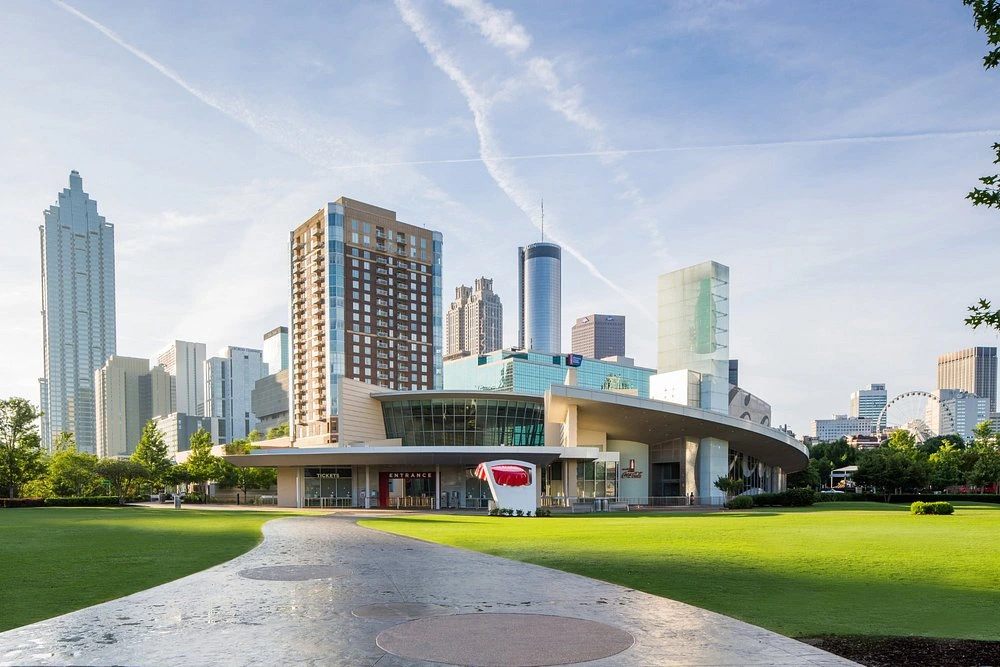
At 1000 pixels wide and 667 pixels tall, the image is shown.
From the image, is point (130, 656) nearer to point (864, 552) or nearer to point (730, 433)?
point (864, 552)

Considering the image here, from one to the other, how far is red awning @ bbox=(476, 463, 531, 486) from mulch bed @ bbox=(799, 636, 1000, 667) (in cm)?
4121

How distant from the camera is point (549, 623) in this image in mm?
10656

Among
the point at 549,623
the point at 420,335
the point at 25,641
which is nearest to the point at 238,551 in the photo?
the point at 25,641

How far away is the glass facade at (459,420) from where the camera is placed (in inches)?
3022

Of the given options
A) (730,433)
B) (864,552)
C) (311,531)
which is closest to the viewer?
(864,552)

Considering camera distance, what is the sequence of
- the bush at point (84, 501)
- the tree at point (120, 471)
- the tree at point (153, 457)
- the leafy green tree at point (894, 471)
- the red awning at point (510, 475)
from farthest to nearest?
1. the leafy green tree at point (894, 471)
2. the tree at point (153, 457)
3. the tree at point (120, 471)
4. the bush at point (84, 501)
5. the red awning at point (510, 475)

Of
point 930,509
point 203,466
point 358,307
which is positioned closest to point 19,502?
point 203,466

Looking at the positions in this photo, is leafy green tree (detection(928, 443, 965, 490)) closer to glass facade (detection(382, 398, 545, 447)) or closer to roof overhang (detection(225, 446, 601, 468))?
glass facade (detection(382, 398, 545, 447))

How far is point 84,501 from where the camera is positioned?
68125 mm

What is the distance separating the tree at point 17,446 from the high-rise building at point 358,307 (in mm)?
69039

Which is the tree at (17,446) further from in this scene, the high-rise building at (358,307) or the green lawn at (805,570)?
the high-rise building at (358,307)

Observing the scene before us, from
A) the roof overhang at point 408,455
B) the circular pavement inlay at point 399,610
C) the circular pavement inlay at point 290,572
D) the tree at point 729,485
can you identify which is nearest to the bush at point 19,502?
the roof overhang at point 408,455

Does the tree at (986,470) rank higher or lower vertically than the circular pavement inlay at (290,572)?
lower

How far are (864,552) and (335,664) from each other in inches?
664
